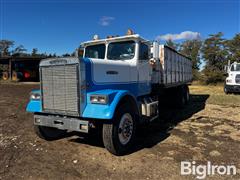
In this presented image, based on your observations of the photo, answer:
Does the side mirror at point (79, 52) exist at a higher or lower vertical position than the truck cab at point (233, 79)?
higher

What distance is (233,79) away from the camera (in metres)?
15.8

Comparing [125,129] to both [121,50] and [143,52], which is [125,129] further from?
[143,52]

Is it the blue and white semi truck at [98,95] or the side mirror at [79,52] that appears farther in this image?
the side mirror at [79,52]

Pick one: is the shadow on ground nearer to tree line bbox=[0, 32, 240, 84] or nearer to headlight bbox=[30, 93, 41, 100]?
headlight bbox=[30, 93, 41, 100]

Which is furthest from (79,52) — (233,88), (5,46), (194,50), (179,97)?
(5,46)

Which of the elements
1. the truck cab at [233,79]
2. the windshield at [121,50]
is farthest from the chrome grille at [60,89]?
the truck cab at [233,79]

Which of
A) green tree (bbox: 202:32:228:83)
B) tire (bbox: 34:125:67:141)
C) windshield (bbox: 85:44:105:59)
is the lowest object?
tire (bbox: 34:125:67:141)

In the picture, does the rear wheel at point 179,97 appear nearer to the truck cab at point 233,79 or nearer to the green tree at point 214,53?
the truck cab at point 233,79

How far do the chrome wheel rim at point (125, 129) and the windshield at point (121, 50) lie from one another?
5.93 ft

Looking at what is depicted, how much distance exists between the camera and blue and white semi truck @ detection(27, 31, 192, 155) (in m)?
4.18

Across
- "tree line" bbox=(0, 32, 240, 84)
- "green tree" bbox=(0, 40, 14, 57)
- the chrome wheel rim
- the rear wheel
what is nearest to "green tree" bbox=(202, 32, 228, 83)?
"tree line" bbox=(0, 32, 240, 84)

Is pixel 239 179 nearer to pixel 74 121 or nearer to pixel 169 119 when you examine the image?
pixel 74 121

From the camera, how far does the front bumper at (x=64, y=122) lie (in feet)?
13.5

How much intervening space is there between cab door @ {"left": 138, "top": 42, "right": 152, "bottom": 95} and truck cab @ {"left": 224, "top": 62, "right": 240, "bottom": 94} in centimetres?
1201
